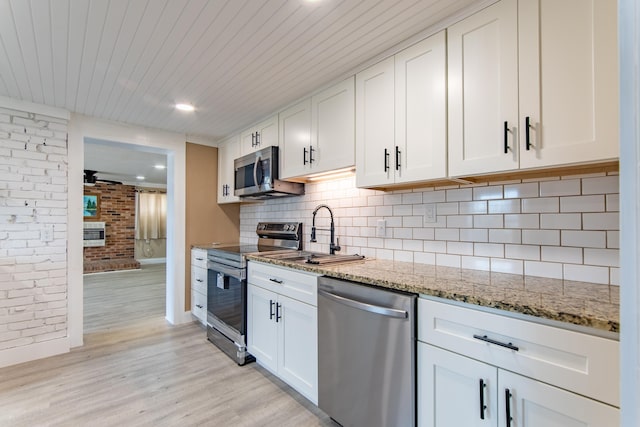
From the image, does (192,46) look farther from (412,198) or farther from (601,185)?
(601,185)

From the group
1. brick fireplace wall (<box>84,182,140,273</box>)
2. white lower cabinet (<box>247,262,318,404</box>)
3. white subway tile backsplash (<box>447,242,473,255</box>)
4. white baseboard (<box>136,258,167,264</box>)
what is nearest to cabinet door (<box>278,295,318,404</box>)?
white lower cabinet (<box>247,262,318,404</box>)

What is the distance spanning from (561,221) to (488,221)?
331 mm

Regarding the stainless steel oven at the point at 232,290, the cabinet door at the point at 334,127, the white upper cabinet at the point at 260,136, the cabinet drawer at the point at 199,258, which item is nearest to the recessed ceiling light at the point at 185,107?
the white upper cabinet at the point at 260,136

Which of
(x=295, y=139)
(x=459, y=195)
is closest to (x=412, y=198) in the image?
(x=459, y=195)

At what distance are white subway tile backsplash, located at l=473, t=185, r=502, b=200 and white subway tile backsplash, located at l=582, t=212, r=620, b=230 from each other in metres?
0.39

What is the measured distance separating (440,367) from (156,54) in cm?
236

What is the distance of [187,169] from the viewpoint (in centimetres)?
373

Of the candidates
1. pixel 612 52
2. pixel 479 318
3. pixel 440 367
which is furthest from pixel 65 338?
pixel 612 52

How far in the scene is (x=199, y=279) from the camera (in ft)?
11.5

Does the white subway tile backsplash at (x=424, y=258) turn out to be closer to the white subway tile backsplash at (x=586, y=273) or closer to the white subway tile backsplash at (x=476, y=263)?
the white subway tile backsplash at (x=476, y=263)

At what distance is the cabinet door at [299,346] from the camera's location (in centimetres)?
191

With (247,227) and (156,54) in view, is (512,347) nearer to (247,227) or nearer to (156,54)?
(156,54)

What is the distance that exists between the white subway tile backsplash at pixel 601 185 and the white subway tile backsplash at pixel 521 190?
0.19 metres

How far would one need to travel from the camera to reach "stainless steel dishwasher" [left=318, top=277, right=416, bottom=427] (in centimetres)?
138
